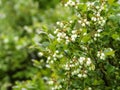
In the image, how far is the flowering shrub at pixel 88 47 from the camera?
2402mm

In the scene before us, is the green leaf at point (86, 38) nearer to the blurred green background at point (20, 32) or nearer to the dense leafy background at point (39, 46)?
the dense leafy background at point (39, 46)

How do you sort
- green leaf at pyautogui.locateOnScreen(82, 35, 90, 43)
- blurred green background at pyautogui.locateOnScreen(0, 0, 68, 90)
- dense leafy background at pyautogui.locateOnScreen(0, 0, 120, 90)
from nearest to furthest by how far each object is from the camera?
green leaf at pyautogui.locateOnScreen(82, 35, 90, 43), dense leafy background at pyautogui.locateOnScreen(0, 0, 120, 90), blurred green background at pyautogui.locateOnScreen(0, 0, 68, 90)

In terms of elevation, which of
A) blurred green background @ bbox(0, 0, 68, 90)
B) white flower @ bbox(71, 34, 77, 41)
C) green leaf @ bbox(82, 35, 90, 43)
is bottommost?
green leaf @ bbox(82, 35, 90, 43)

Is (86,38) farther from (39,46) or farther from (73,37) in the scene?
(39,46)

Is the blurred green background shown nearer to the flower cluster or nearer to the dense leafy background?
the dense leafy background

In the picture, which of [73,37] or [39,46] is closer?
[73,37]

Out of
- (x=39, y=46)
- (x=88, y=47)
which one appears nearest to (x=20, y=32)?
(x=39, y=46)

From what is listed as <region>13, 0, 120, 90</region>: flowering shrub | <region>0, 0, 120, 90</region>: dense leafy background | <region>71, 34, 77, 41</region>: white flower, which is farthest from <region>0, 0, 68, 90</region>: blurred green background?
<region>71, 34, 77, 41</region>: white flower

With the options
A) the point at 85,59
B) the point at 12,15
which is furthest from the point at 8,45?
the point at 85,59

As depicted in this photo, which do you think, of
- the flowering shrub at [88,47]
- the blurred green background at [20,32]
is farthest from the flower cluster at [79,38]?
the blurred green background at [20,32]

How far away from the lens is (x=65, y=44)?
2.44 meters

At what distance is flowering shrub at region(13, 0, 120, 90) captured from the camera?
240 cm

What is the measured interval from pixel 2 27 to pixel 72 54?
358 centimetres

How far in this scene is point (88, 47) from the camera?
96.3 inches
